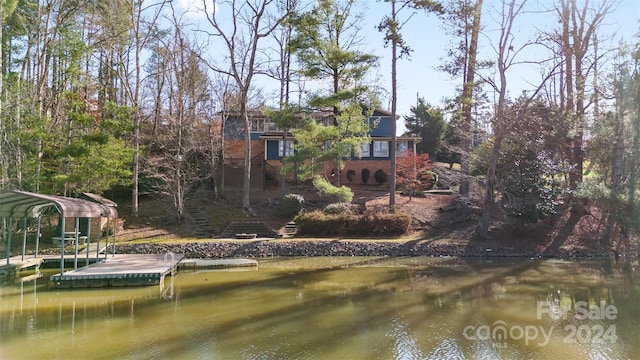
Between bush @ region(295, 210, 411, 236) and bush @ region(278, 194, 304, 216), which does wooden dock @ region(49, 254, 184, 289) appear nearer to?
bush @ region(295, 210, 411, 236)

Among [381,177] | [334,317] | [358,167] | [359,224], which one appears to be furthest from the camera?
[358,167]

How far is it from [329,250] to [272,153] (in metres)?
14.0

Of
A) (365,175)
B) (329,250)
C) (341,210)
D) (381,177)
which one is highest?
(365,175)

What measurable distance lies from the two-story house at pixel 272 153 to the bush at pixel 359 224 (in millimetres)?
9085

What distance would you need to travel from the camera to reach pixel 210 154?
27.7m

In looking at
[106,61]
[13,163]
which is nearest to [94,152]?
[13,163]

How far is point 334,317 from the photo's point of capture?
9070 mm

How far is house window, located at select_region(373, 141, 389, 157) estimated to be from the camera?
3147 centimetres

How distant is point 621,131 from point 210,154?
831 inches

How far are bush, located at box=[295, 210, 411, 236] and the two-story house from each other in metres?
9.08

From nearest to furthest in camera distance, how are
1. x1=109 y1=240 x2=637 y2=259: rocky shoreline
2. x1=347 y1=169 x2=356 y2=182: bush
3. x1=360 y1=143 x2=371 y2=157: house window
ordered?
x1=109 y1=240 x2=637 y2=259: rocky shoreline → x1=347 y1=169 x2=356 y2=182: bush → x1=360 y1=143 x2=371 y2=157: house window

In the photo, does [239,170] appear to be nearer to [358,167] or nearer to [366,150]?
[358,167]

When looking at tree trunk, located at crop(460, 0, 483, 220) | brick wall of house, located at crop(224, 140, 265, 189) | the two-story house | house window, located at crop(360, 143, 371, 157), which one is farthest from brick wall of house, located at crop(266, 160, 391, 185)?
tree trunk, located at crop(460, 0, 483, 220)

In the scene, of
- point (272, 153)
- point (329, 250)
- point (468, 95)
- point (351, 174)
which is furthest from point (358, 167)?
point (329, 250)
